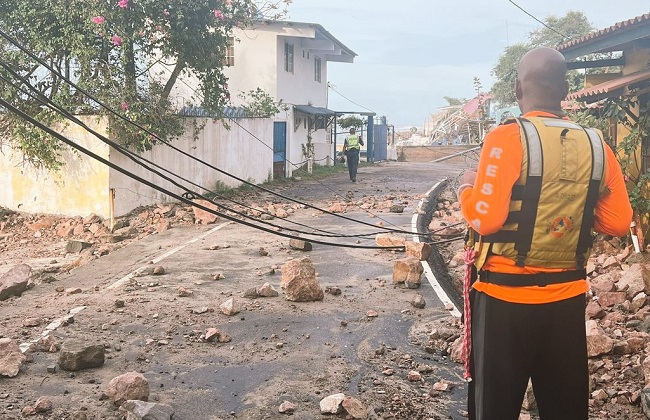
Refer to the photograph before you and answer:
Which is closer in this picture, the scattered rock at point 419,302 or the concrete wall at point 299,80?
the scattered rock at point 419,302

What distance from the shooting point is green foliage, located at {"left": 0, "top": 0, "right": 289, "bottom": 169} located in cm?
1506

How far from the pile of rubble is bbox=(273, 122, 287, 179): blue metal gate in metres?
16.2

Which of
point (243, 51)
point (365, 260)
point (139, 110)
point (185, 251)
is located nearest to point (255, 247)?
point (185, 251)

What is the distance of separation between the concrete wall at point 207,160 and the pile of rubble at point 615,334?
7.66 metres

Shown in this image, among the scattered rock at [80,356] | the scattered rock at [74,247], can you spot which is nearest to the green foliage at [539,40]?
the scattered rock at [74,247]

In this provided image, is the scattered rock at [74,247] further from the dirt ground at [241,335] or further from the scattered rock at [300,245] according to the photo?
the scattered rock at [300,245]

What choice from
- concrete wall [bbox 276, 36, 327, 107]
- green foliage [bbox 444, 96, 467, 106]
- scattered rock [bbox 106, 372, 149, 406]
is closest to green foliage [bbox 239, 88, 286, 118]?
concrete wall [bbox 276, 36, 327, 107]

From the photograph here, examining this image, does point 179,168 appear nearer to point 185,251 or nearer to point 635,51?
point 185,251

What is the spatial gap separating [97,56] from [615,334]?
40.7ft

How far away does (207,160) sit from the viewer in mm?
20109

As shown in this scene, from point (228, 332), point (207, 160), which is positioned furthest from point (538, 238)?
point (207, 160)

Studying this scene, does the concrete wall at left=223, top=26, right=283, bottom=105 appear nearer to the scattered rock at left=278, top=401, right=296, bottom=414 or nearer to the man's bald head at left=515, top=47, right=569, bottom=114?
the scattered rock at left=278, top=401, right=296, bottom=414

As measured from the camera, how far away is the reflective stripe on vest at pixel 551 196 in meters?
2.84

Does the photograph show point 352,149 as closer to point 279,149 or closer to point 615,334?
point 279,149
